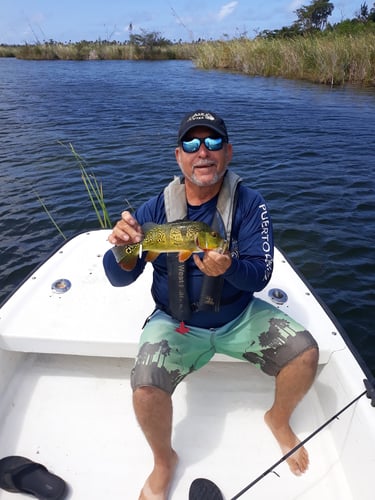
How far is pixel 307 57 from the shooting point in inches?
896

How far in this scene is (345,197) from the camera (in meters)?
8.32

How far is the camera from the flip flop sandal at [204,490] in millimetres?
2488

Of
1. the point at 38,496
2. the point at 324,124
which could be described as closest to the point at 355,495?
the point at 38,496

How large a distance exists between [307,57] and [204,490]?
24850mm

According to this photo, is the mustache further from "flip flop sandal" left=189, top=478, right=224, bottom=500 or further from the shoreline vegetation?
the shoreline vegetation

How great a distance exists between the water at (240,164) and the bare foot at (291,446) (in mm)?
1933

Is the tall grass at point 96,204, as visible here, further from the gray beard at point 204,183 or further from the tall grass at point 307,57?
the tall grass at point 307,57

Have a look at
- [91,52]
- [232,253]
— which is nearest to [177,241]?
[232,253]

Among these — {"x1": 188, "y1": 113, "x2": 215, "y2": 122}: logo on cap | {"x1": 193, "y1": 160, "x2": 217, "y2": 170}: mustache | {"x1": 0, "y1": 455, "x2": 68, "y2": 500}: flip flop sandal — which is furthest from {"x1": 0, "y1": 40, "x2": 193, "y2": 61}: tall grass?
{"x1": 0, "y1": 455, "x2": 68, "y2": 500}: flip flop sandal

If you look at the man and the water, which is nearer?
the man

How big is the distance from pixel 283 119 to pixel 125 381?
1339 cm

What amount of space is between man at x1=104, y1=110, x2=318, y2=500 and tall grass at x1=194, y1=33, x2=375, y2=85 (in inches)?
830

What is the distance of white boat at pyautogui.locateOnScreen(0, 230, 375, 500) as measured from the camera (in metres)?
2.58

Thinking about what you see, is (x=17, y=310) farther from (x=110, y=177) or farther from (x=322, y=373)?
(x=110, y=177)
